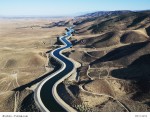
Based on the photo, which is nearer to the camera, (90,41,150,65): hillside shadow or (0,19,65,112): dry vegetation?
(0,19,65,112): dry vegetation

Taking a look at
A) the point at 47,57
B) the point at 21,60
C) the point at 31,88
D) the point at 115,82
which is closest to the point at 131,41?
the point at 47,57

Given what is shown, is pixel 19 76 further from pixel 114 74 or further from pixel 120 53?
pixel 120 53

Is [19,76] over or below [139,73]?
below

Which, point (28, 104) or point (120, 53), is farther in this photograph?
point (120, 53)

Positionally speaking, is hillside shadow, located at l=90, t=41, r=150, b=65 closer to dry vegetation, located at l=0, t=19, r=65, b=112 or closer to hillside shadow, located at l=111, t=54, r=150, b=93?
hillside shadow, located at l=111, t=54, r=150, b=93

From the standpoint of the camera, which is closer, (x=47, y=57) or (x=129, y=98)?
(x=129, y=98)

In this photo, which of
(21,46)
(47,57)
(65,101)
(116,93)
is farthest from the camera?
(21,46)

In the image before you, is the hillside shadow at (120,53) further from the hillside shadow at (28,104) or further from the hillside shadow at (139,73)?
the hillside shadow at (28,104)

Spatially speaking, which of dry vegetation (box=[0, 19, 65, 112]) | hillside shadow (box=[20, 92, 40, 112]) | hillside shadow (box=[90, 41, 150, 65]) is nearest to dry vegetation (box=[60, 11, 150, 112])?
hillside shadow (box=[90, 41, 150, 65])

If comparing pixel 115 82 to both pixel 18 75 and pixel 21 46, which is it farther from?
pixel 21 46

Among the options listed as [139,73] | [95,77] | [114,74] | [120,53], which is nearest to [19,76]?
[95,77]

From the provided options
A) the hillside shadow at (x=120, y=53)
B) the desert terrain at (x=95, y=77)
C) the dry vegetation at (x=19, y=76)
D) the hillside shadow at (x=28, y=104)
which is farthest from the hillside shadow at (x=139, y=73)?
the dry vegetation at (x=19, y=76)
